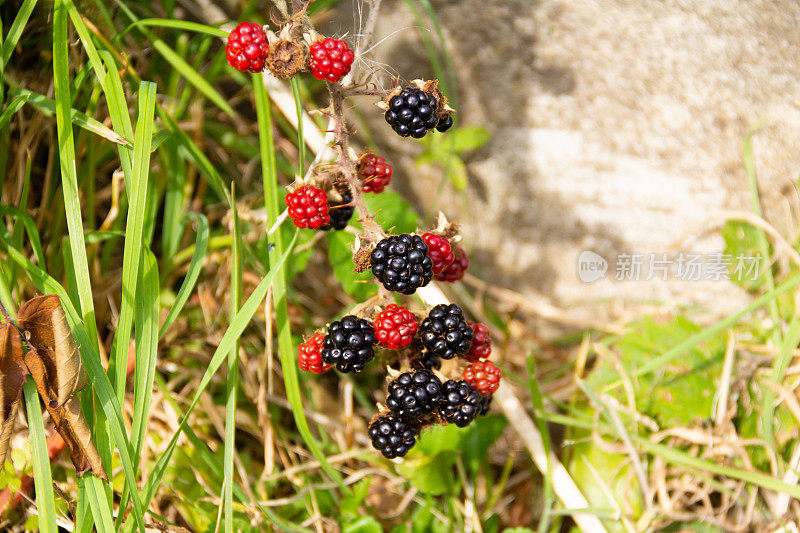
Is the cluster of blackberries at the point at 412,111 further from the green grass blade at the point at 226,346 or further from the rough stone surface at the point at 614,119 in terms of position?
the rough stone surface at the point at 614,119

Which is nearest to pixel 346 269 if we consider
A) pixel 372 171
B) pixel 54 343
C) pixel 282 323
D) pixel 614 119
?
pixel 282 323

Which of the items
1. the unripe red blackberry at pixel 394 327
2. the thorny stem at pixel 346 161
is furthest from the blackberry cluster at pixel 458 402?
the thorny stem at pixel 346 161

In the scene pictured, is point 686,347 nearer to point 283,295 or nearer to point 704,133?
point 704,133

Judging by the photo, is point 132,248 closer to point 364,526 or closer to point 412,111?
point 412,111

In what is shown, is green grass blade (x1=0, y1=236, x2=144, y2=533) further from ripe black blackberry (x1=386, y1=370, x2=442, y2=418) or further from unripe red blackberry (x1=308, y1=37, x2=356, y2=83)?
unripe red blackberry (x1=308, y1=37, x2=356, y2=83)

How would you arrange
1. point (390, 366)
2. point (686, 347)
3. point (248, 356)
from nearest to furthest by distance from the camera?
point (390, 366), point (686, 347), point (248, 356)

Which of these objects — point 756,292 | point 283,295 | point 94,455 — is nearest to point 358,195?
point 283,295
